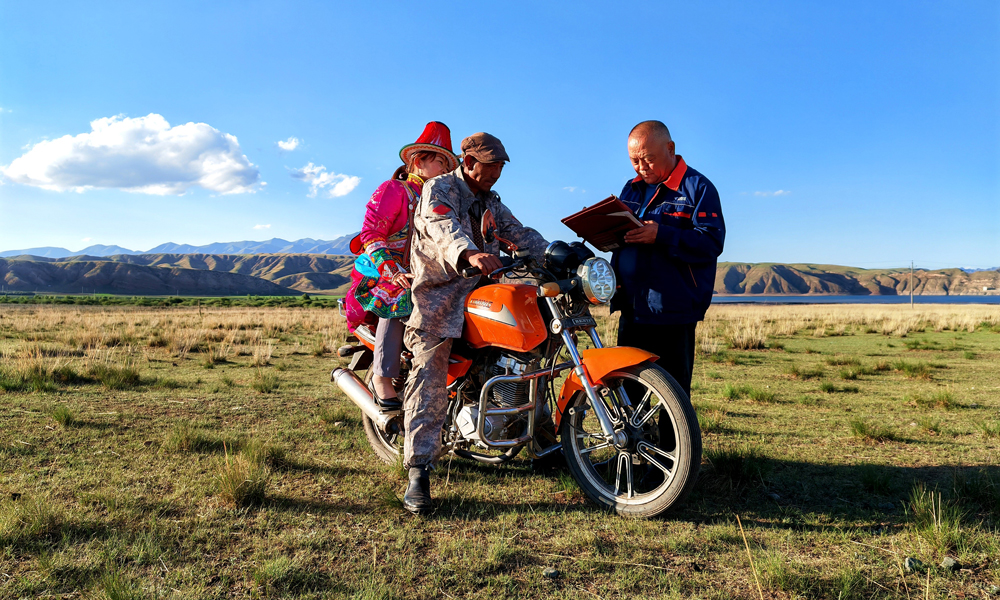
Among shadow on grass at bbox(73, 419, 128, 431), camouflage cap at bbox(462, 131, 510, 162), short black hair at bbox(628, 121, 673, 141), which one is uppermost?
short black hair at bbox(628, 121, 673, 141)

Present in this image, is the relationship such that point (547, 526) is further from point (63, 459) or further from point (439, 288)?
point (63, 459)

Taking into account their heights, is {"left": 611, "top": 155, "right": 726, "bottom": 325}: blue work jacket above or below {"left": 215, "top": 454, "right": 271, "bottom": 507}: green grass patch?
above

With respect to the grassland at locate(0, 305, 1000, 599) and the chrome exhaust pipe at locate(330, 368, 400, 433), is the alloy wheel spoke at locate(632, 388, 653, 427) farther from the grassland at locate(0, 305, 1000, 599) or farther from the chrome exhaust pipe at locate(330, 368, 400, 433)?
the chrome exhaust pipe at locate(330, 368, 400, 433)

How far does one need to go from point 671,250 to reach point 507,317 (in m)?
1.13

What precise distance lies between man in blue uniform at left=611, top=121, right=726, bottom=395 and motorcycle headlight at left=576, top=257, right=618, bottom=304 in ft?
1.09

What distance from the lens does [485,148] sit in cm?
341

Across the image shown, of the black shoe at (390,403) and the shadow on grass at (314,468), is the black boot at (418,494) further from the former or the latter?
the shadow on grass at (314,468)

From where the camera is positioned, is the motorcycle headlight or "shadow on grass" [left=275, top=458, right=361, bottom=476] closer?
the motorcycle headlight

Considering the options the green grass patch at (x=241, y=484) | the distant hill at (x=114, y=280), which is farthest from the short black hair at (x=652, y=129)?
the distant hill at (x=114, y=280)

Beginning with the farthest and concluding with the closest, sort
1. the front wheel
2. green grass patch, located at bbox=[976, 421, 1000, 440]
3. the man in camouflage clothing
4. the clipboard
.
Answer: green grass patch, located at bbox=[976, 421, 1000, 440] < the man in camouflage clothing < the clipboard < the front wheel

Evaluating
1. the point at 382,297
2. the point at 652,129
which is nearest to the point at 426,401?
the point at 382,297

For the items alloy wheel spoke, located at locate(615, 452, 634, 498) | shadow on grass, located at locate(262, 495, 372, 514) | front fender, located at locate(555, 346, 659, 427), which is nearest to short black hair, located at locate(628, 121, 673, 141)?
front fender, located at locate(555, 346, 659, 427)

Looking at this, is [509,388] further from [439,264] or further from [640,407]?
[439,264]

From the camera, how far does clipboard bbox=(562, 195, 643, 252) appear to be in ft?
10.3
